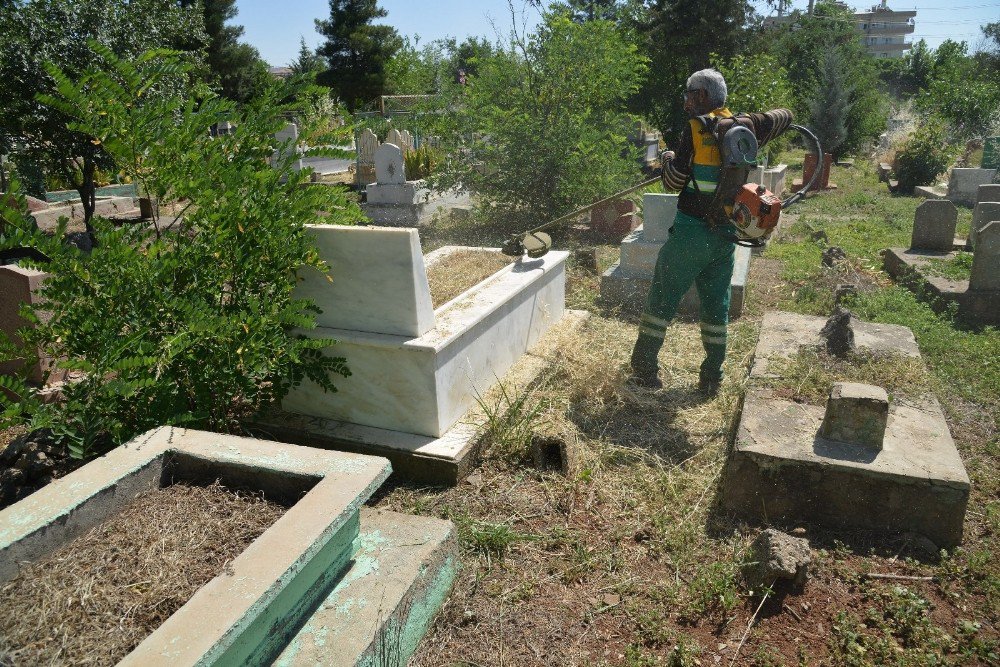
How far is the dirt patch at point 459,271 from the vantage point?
4.77m

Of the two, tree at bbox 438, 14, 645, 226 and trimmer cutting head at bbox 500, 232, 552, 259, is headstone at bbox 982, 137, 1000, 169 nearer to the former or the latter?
tree at bbox 438, 14, 645, 226

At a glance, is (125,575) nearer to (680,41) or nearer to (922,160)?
(922,160)

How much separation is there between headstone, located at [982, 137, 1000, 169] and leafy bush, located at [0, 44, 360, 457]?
15.2m

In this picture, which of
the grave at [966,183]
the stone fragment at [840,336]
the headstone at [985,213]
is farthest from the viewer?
the grave at [966,183]

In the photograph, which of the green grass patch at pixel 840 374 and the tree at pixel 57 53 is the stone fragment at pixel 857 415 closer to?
the green grass patch at pixel 840 374

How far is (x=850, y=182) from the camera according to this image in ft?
53.3

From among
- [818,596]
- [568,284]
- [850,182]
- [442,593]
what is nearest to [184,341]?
[442,593]

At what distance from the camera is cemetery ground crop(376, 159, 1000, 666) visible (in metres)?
2.66

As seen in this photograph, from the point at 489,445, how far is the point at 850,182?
50.2 ft

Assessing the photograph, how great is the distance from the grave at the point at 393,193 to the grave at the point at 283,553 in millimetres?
8816

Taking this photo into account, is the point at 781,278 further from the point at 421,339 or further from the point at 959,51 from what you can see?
the point at 959,51

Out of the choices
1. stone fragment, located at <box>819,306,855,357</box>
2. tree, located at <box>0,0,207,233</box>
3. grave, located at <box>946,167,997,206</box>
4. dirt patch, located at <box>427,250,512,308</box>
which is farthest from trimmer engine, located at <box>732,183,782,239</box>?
grave, located at <box>946,167,997,206</box>

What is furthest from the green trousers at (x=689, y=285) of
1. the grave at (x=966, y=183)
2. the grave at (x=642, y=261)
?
the grave at (x=966, y=183)

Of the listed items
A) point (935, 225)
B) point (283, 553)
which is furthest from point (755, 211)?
point (935, 225)
